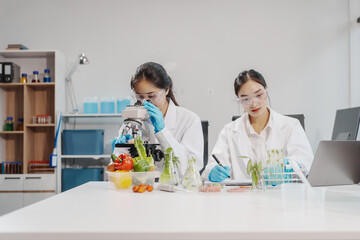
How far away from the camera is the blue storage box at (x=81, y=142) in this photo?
13.7ft

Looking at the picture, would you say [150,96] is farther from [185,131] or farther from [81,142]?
[81,142]

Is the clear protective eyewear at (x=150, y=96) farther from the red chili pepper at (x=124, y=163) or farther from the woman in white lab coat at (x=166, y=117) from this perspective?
the red chili pepper at (x=124, y=163)

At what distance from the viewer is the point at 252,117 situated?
240cm

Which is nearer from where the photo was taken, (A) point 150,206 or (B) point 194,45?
(A) point 150,206

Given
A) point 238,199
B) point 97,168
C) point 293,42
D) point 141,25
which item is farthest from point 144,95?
point 293,42

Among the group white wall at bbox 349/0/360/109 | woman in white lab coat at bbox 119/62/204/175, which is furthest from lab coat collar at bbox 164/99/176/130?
white wall at bbox 349/0/360/109

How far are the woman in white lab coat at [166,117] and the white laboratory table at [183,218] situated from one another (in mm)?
621

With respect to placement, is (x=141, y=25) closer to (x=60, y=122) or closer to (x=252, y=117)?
(x=60, y=122)

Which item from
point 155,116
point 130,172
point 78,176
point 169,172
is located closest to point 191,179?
point 169,172

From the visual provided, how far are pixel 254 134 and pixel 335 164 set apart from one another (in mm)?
757

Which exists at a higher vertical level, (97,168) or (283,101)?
(283,101)

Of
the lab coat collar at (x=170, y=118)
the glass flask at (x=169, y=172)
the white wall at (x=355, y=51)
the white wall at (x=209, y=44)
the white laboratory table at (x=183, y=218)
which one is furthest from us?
the white wall at (x=209, y=44)

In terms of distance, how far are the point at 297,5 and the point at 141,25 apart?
185 cm

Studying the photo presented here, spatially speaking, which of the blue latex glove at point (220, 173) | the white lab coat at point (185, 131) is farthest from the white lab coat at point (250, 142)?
the blue latex glove at point (220, 173)
